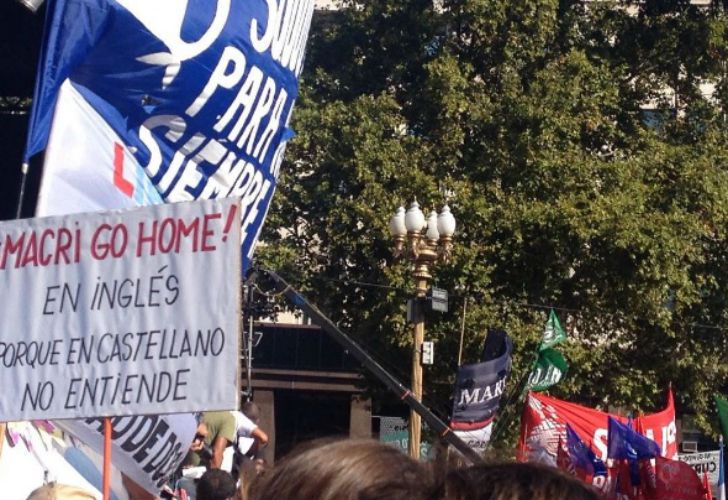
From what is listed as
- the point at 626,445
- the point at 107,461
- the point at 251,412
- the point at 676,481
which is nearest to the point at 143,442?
the point at 107,461

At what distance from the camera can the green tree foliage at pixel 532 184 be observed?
19.6 m

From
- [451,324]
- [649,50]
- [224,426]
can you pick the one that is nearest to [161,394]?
[224,426]

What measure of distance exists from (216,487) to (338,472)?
3.08m

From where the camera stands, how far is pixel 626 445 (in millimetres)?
9992

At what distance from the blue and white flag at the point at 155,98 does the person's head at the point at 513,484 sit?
482cm

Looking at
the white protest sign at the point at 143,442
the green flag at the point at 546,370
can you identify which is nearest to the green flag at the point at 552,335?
the green flag at the point at 546,370

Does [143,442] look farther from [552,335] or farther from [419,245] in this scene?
[552,335]

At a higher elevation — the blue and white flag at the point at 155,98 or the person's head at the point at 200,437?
the blue and white flag at the point at 155,98

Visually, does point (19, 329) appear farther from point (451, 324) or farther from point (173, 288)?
point (451, 324)

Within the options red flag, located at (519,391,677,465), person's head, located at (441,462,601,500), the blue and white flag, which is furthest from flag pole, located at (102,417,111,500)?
red flag, located at (519,391,677,465)

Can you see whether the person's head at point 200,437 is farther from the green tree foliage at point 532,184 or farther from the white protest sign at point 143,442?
the green tree foliage at point 532,184

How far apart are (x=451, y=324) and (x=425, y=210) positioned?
6.01 ft

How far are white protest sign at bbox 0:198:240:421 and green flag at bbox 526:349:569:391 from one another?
11.2 m

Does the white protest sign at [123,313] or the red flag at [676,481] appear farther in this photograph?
the red flag at [676,481]
